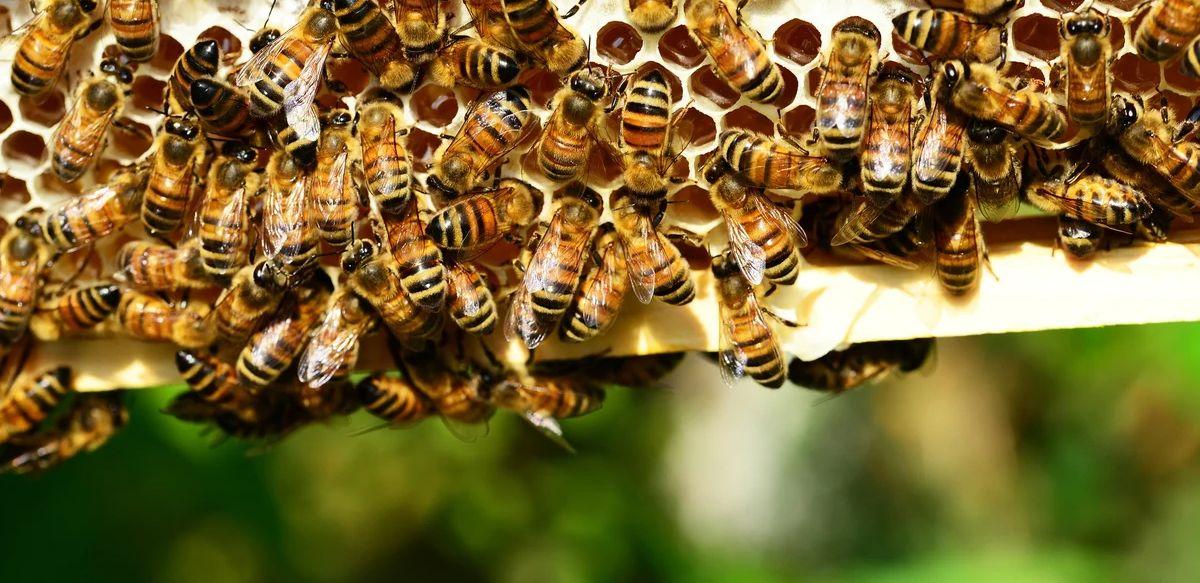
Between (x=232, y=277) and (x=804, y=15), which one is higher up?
(x=804, y=15)

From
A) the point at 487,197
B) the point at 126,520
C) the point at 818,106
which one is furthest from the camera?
the point at 126,520

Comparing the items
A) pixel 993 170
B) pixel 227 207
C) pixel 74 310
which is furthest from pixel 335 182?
pixel 993 170

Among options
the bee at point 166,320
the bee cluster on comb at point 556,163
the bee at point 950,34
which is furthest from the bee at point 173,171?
the bee at point 950,34

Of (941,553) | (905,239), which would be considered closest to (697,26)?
(905,239)

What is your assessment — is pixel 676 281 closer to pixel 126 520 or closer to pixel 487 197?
pixel 487 197

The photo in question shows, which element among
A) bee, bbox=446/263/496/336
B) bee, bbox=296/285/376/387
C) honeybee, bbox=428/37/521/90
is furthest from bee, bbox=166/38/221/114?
bee, bbox=446/263/496/336

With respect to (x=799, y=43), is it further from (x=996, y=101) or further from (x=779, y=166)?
(x=996, y=101)
